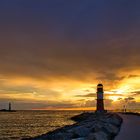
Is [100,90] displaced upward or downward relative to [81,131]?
upward

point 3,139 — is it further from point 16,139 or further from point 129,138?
point 129,138

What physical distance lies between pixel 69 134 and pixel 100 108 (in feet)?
169

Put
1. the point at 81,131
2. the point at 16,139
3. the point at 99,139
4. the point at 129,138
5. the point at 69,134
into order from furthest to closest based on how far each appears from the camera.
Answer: the point at 16,139, the point at 81,131, the point at 69,134, the point at 129,138, the point at 99,139

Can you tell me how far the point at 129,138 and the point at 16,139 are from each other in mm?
21659

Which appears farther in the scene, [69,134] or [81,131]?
[81,131]

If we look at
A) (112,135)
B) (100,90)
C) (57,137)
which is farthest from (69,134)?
(100,90)

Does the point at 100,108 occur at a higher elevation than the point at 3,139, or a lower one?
higher

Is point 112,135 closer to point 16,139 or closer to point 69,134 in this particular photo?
point 69,134

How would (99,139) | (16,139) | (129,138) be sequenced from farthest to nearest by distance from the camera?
(16,139) → (129,138) → (99,139)

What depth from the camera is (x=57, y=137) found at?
107ft

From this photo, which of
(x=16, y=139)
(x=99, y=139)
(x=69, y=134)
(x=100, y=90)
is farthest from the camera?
(x=100, y=90)

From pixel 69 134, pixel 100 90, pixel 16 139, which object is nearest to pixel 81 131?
pixel 69 134

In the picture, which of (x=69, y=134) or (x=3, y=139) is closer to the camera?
(x=69, y=134)

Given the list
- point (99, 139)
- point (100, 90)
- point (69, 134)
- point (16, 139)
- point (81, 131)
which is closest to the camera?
point (99, 139)
